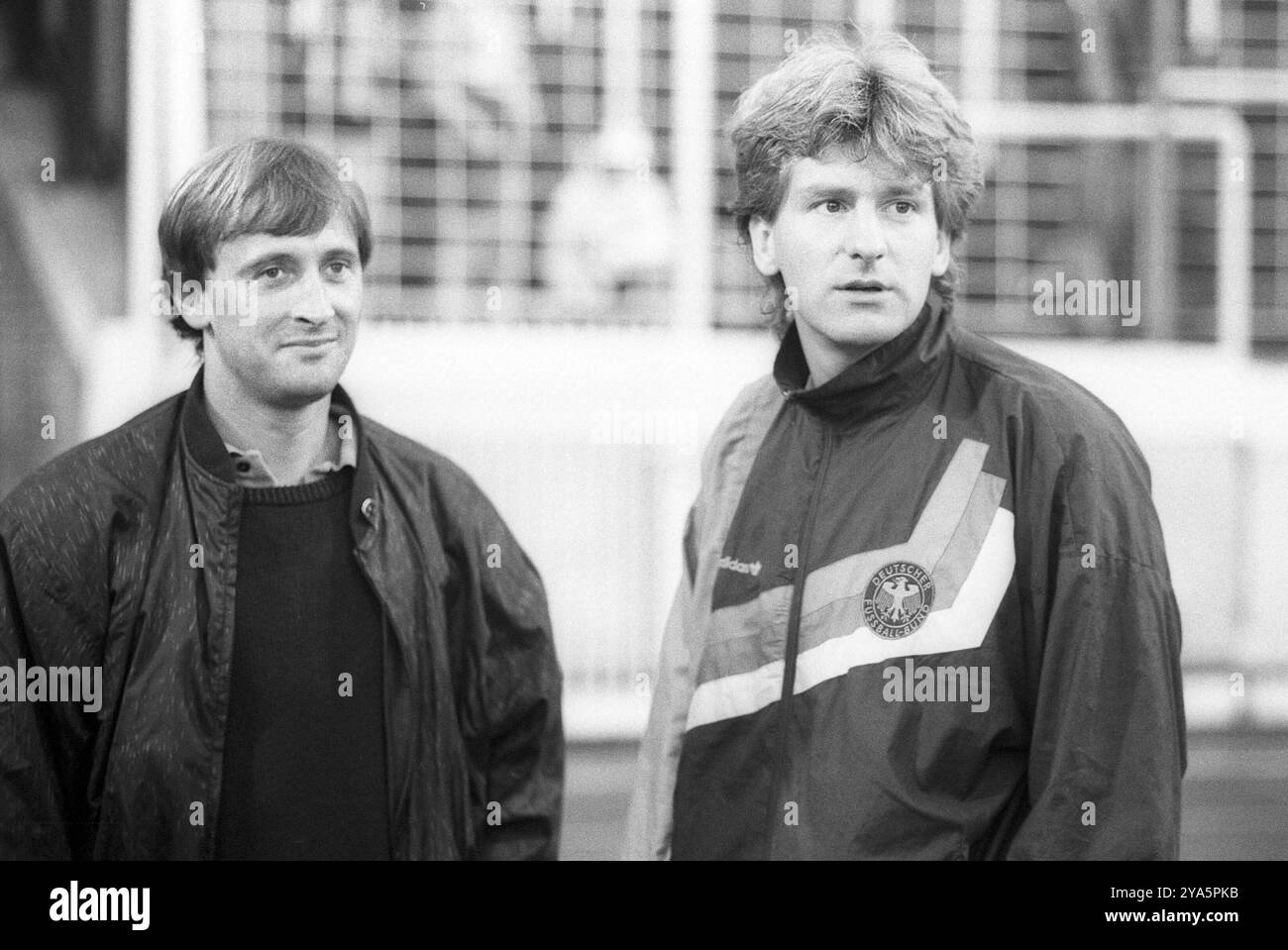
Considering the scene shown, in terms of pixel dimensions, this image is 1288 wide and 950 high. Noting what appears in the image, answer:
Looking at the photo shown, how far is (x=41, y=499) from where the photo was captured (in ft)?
7.83

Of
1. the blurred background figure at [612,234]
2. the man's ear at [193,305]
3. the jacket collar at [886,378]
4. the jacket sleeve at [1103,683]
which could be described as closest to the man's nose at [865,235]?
the jacket collar at [886,378]

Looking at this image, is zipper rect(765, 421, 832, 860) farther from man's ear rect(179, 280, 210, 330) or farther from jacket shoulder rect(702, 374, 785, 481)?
man's ear rect(179, 280, 210, 330)

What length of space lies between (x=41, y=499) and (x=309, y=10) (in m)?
1.86

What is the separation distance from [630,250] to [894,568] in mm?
2108

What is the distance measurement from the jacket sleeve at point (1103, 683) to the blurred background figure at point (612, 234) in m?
2.13

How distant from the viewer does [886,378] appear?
236 cm

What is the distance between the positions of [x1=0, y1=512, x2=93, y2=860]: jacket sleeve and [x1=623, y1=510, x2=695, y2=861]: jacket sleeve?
0.77 meters

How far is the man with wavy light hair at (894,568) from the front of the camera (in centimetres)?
220

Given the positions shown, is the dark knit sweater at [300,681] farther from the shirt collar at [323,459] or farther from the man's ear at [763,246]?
the man's ear at [763,246]

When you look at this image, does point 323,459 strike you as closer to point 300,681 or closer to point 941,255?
point 300,681

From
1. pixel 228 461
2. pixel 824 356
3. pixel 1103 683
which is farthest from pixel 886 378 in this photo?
pixel 228 461

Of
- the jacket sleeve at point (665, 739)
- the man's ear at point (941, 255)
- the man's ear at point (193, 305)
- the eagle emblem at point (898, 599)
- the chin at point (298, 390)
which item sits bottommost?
the jacket sleeve at point (665, 739)
